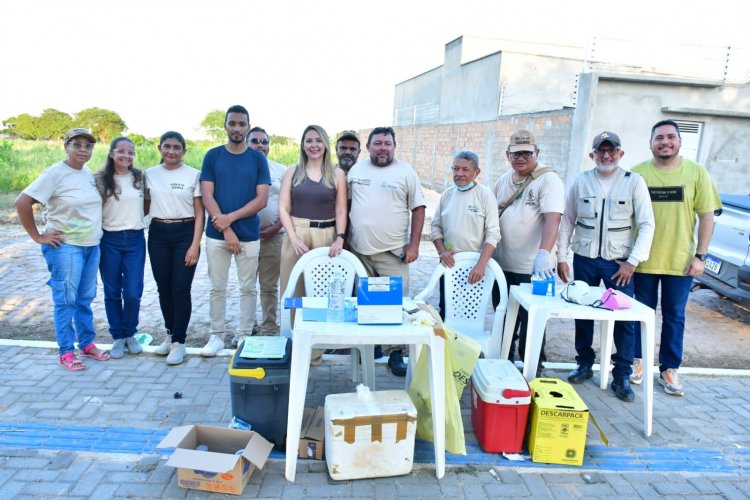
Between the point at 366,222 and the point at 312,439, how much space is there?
1762 mm

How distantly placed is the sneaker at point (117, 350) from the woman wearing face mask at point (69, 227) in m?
0.25

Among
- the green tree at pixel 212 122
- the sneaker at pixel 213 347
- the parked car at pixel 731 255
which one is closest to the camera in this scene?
the sneaker at pixel 213 347

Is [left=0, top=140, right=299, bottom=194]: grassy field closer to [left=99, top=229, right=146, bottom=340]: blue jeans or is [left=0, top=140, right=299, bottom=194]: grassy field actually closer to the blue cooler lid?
[left=99, top=229, right=146, bottom=340]: blue jeans

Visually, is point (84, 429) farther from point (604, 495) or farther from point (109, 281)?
point (604, 495)

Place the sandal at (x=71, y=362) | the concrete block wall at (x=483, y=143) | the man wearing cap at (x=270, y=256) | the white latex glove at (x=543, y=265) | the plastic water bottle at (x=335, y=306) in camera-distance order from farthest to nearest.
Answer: the concrete block wall at (x=483, y=143)
the man wearing cap at (x=270, y=256)
the sandal at (x=71, y=362)
the white latex glove at (x=543, y=265)
the plastic water bottle at (x=335, y=306)

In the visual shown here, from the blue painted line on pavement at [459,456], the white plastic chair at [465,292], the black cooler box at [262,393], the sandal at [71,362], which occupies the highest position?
the white plastic chair at [465,292]

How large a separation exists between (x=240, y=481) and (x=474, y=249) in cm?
245

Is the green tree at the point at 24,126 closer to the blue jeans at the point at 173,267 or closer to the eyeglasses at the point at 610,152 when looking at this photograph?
the blue jeans at the point at 173,267

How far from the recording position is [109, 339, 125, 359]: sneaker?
4238 millimetres

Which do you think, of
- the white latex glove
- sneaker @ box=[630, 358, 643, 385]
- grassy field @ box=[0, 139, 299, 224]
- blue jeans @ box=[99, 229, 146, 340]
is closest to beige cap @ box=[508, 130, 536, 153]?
the white latex glove

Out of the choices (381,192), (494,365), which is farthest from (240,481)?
(381,192)

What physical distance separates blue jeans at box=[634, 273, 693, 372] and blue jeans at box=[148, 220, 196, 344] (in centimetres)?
369

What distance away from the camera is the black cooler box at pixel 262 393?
9.67ft

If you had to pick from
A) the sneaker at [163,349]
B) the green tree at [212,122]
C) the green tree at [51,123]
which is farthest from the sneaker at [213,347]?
the green tree at [51,123]
